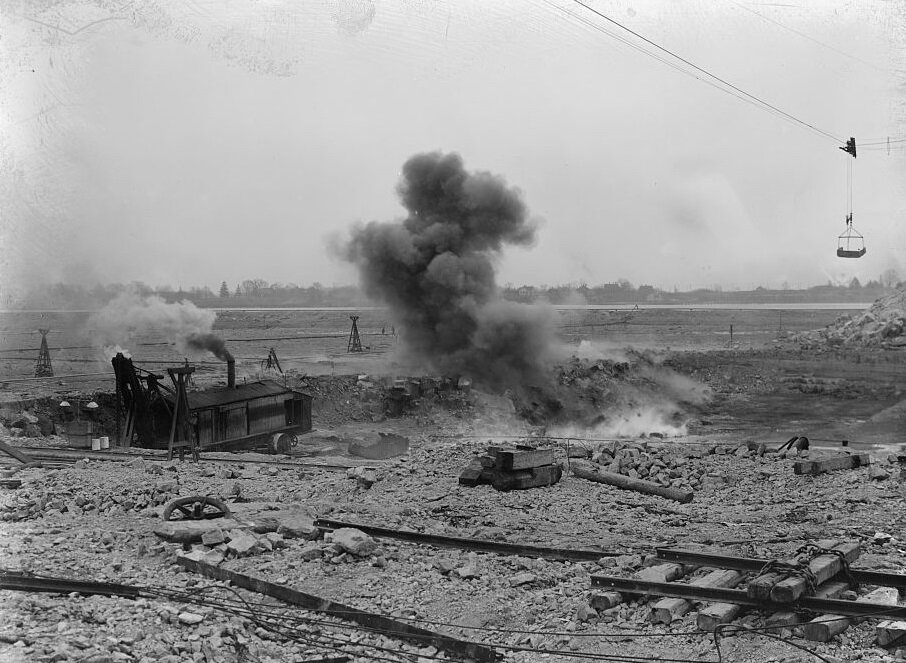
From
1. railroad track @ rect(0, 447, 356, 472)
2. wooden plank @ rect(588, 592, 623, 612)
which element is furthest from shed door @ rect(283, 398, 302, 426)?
wooden plank @ rect(588, 592, 623, 612)

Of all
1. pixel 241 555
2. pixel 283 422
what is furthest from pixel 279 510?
pixel 283 422

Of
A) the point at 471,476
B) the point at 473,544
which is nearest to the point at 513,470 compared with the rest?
the point at 471,476

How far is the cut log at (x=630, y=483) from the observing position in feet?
38.3

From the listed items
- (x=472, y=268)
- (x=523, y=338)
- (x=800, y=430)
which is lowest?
(x=800, y=430)

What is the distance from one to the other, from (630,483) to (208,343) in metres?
19.8

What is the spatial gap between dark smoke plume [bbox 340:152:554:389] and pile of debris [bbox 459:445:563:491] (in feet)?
51.0

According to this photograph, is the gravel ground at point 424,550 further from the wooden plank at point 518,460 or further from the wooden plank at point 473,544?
the wooden plank at point 518,460

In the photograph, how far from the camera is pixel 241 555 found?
8.74m

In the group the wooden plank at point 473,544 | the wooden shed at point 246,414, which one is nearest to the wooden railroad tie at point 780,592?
the wooden plank at point 473,544

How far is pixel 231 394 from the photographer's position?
22.0 m

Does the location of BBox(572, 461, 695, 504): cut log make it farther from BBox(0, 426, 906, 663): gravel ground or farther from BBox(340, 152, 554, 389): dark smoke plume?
Answer: BBox(340, 152, 554, 389): dark smoke plume

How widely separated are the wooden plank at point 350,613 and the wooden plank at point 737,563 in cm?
244

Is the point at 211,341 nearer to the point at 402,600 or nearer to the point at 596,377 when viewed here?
the point at 596,377

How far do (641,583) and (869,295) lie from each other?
10707 cm
